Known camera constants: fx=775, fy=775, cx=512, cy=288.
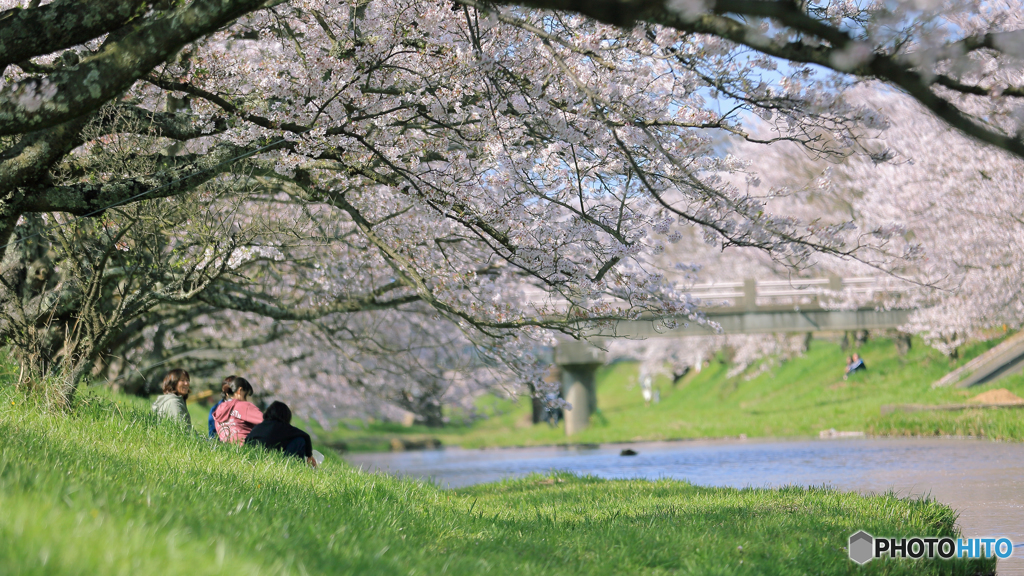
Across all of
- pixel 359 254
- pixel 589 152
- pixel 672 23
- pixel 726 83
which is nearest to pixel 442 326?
pixel 359 254

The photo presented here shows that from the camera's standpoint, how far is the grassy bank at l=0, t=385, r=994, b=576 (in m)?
3.01

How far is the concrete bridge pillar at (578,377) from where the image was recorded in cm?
3059

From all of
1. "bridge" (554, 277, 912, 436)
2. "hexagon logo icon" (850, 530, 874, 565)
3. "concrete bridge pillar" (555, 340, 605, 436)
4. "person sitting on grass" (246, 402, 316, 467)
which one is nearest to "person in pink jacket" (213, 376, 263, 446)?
"person sitting on grass" (246, 402, 316, 467)

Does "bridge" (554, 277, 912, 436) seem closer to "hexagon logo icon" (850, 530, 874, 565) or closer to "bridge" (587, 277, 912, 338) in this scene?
"bridge" (587, 277, 912, 338)

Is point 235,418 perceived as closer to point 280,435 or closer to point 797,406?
point 280,435

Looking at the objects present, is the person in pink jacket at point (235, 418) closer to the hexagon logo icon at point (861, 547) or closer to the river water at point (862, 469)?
the river water at point (862, 469)

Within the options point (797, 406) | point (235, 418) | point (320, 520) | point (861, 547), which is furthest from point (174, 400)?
point (797, 406)

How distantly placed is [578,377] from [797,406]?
A: 8619 mm

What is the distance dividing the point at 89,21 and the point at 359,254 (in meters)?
5.95

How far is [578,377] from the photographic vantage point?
104 ft

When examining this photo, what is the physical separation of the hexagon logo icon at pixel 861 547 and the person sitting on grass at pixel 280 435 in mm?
4982

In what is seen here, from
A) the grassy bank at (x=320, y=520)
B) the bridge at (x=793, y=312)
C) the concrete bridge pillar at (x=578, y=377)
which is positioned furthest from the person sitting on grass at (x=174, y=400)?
the concrete bridge pillar at (x=578, y=377)

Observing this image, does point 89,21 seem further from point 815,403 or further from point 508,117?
point 815,403

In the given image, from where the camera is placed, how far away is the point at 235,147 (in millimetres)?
7535
